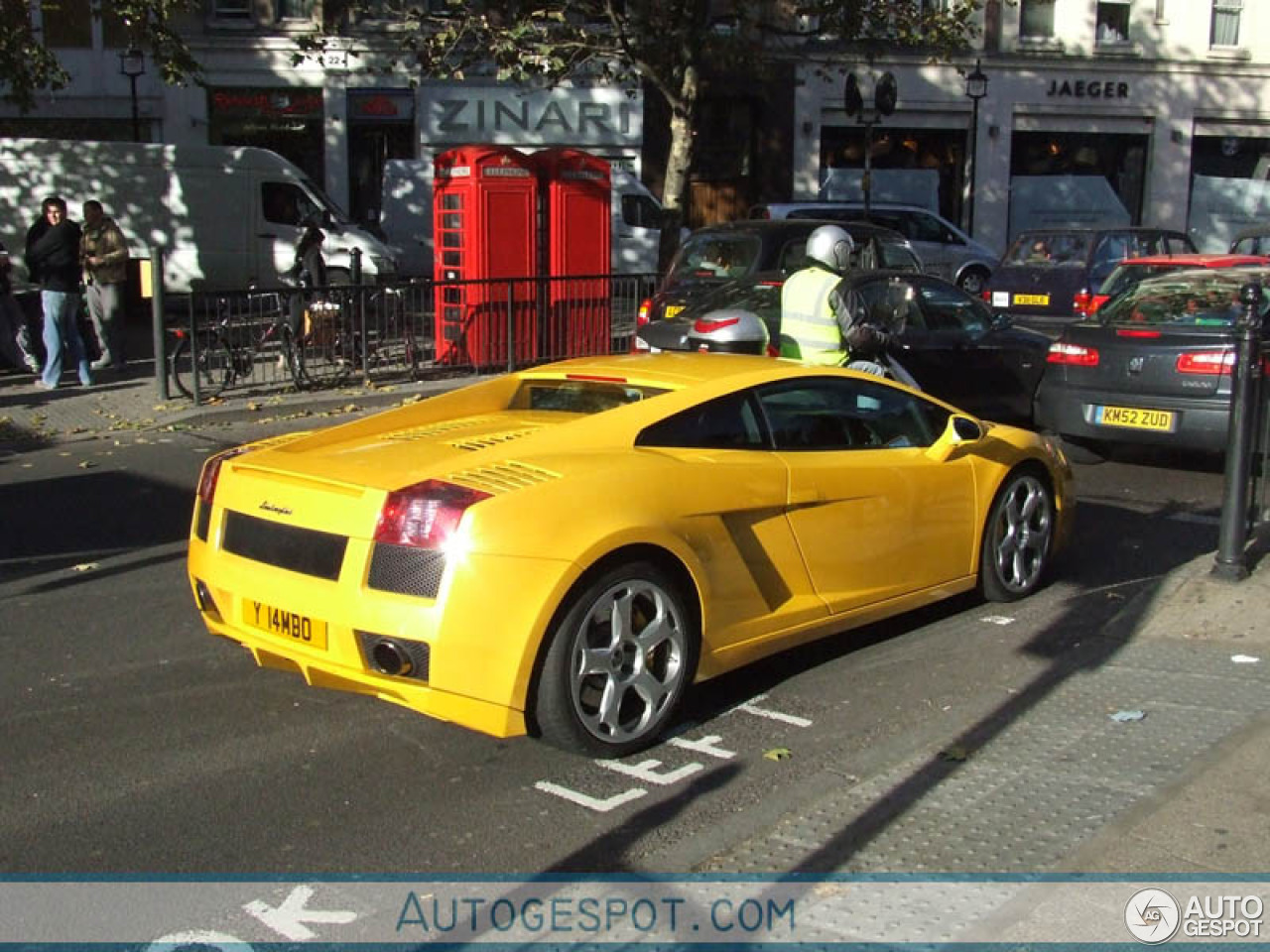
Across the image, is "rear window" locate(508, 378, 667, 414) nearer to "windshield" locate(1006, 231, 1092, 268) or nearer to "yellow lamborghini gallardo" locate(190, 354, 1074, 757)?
"yellow lamborghini gallardo" locate(190, 354, 1074, 757)

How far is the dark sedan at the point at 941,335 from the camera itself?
11.0 m

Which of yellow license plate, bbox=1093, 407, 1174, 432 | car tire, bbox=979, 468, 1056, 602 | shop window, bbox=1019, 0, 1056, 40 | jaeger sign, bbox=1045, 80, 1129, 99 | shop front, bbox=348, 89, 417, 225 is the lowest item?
car tire, bbox=979, 468, 1056, 602

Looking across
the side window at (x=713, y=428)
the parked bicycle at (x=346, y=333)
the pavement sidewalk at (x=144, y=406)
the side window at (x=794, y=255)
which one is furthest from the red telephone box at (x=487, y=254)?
the side window at (x=713, y=428)

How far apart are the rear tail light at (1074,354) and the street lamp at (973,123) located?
2173 centimetres

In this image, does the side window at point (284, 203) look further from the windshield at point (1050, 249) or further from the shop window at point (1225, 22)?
the shop window at point (1225, 22)

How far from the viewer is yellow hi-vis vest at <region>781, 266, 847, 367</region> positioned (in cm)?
798

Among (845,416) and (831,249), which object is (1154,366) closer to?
(831,249)

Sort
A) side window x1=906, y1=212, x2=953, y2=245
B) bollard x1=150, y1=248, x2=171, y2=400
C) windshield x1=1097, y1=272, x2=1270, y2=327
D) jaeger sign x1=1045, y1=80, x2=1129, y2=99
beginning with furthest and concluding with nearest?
jaeger sign x1=1045, y1=80, x2=1129, y2=99 → side window x1=906, y1=212, x2=953, y2=245 → bollard x1=150, y1=248, x2=171, y2=400 → windshield x1=1097, y1=272, x2=1270, y2=327

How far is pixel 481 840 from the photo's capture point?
14.0ft

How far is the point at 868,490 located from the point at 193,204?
61.6 feet

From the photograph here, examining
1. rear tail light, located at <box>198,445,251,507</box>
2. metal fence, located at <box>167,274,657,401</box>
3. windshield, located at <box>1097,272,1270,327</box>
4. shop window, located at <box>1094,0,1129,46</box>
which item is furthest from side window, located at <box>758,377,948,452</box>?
shop window, located at <box>1094,0,1129,46</box>

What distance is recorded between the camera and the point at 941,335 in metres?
11.2

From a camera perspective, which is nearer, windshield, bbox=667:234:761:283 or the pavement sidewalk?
the pavement sidewalk

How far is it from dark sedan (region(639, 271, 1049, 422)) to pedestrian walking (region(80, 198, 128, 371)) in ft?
20.4
